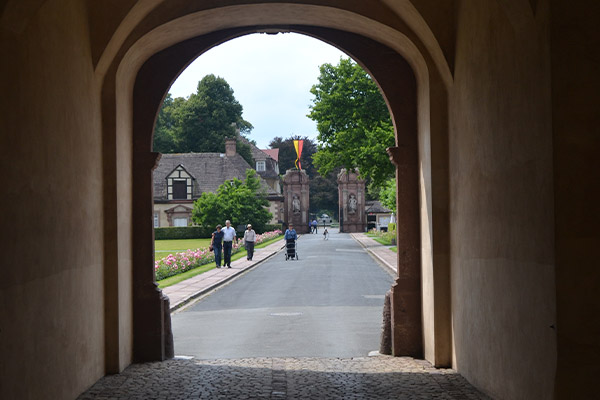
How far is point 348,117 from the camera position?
36812 mm

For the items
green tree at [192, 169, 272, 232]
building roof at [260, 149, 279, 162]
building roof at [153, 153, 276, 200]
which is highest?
building roof at [260, 149, 279, 162]

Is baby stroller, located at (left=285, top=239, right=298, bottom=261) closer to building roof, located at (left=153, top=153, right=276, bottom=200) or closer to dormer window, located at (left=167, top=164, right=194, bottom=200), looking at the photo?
building roof, located at (left=153, top=153, right=276, bottom=200)

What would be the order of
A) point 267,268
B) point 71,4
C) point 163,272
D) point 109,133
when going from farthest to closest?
1. point 267,268
2. point 163,272
3. point 109,133
4. point 71,4

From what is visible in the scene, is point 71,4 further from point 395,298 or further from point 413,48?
point 395,298

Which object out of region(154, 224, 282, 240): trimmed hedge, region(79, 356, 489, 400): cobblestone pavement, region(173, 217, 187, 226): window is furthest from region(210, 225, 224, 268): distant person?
region(173, 217, 187, 226): window

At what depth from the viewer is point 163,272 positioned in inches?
920

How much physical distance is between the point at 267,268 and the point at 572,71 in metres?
23.7

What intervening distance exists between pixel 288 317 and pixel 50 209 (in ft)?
28.4

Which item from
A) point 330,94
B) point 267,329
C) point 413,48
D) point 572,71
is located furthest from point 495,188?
point 330,94

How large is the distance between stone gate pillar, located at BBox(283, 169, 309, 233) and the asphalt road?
51255 mm

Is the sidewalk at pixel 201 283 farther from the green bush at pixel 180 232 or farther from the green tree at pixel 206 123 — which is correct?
the green tree at pixel 206 123

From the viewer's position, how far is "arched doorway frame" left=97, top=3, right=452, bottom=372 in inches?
315

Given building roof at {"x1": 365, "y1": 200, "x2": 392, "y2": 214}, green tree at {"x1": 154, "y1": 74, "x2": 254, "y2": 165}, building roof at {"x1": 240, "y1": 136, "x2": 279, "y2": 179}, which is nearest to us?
green tree at {"x1": 154, "y1": 74, "x2": 254, "y2": 165}

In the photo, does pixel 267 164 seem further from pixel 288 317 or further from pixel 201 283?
pixel 288 317
